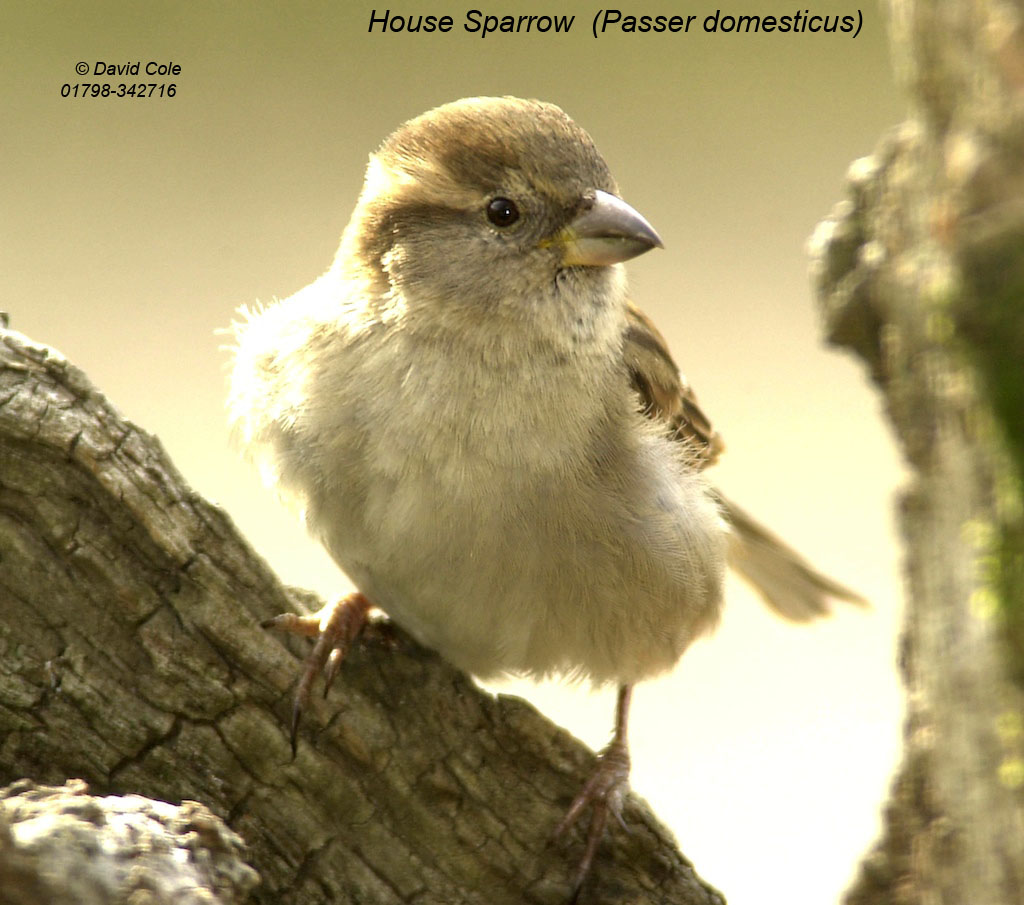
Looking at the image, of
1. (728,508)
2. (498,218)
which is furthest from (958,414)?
(728,508)

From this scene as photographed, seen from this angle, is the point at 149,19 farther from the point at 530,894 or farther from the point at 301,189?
the point at 530,894

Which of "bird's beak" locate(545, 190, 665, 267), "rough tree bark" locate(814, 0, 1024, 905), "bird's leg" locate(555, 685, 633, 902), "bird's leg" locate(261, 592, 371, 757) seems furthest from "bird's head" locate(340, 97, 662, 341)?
"rough tree bark" locate(814, 0, 1024, 905)

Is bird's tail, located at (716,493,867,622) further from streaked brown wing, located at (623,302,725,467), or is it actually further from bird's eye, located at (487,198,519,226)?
bird's eye, located at (487,198,519,226)

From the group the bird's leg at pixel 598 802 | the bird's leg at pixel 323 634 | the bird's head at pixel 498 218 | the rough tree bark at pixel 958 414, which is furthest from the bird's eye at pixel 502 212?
the rough tree bark at pixel 958 414

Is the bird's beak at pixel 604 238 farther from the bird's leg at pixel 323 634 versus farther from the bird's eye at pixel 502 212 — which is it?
the bird's leg at pixel 323 634

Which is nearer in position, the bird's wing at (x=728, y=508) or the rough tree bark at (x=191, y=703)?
the rough tree bark at (x=191, y=703)

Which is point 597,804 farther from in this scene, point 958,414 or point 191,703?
point 958,414
